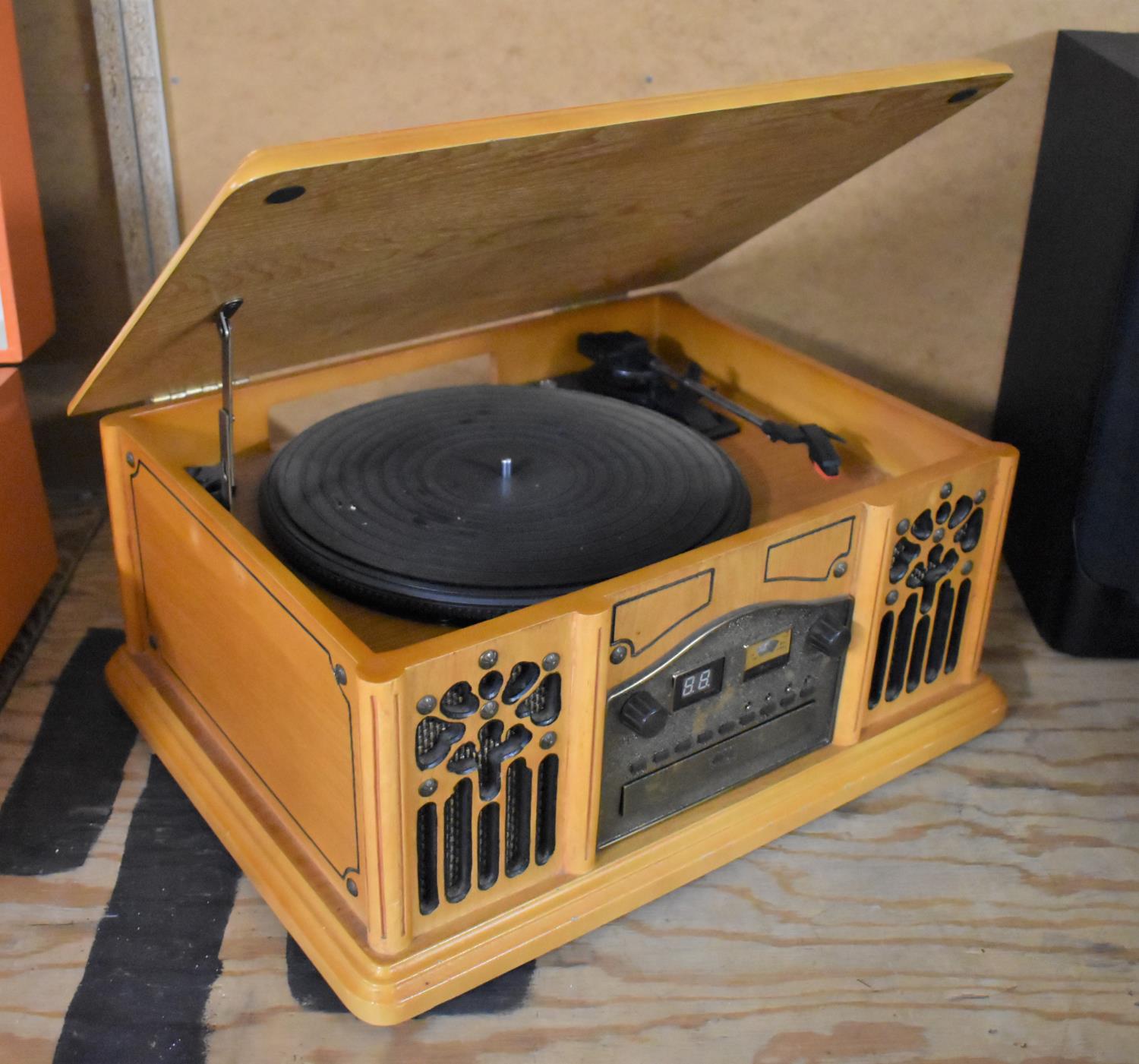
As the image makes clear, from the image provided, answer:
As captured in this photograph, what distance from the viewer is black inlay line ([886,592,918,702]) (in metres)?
1.50

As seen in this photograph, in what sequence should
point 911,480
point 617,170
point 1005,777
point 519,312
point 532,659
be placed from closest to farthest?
point 532,659
point 617,170
point 911,480
point 1005,777
point 519,312

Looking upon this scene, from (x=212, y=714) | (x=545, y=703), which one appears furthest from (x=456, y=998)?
(x=212, y=714)

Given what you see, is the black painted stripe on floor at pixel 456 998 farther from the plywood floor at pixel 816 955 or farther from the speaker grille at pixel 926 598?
the speaker grille at pixel 926 598

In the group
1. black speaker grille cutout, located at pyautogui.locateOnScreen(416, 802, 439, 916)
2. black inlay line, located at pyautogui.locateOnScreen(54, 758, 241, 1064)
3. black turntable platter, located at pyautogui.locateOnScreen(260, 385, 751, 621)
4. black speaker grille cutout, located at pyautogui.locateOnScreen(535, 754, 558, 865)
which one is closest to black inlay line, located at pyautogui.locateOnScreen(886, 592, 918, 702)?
black turntable platter, located at pyautogui.locateOnScreen(260, 385, 751, 621)

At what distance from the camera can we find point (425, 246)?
133cm

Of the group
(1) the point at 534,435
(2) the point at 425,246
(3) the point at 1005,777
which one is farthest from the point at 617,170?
(3) the point at 1005,777

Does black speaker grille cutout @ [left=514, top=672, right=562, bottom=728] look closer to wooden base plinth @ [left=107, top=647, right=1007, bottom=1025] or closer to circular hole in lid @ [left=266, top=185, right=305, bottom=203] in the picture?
wooden base plinth @ [left=107, top=647, right=1007, bottom=1025]

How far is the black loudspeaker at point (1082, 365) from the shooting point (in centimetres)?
160

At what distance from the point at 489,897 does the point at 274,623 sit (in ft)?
1.10

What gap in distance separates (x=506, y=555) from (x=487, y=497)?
0.13 metres

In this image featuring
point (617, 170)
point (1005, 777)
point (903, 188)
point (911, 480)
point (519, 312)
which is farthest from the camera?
point (903, 188)

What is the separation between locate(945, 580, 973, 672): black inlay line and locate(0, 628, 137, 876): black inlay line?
3.25 feet

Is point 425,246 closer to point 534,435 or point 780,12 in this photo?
point 534,435

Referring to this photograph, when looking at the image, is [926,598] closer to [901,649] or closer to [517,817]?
[901,649]
